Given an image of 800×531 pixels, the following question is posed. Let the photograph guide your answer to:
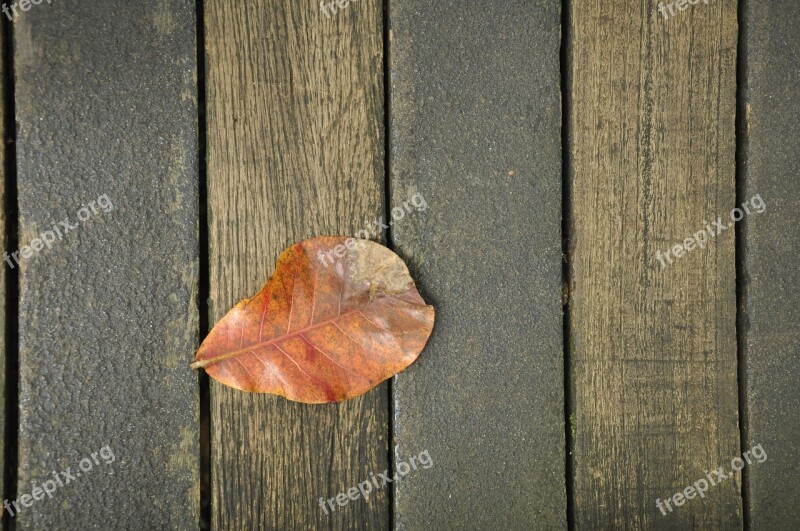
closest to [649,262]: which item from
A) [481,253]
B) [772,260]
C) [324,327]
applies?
[772,260]

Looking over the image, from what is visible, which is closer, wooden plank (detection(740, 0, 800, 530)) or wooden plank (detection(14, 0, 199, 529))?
wooden plank (detection(14, 0, 199, 529))

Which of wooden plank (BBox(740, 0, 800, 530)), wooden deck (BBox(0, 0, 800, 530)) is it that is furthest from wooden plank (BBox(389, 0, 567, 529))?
wooden plank (BBox(740, 0, 800, 530))

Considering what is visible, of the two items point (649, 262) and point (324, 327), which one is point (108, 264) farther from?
point (649, 262)

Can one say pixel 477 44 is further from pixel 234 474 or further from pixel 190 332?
pixel 234 474

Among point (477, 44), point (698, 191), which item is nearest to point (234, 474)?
point (477, 44)

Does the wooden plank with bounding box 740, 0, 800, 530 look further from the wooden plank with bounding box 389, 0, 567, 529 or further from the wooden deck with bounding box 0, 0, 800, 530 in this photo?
the wooden plank with bounding box 389, 0, 567, 529
